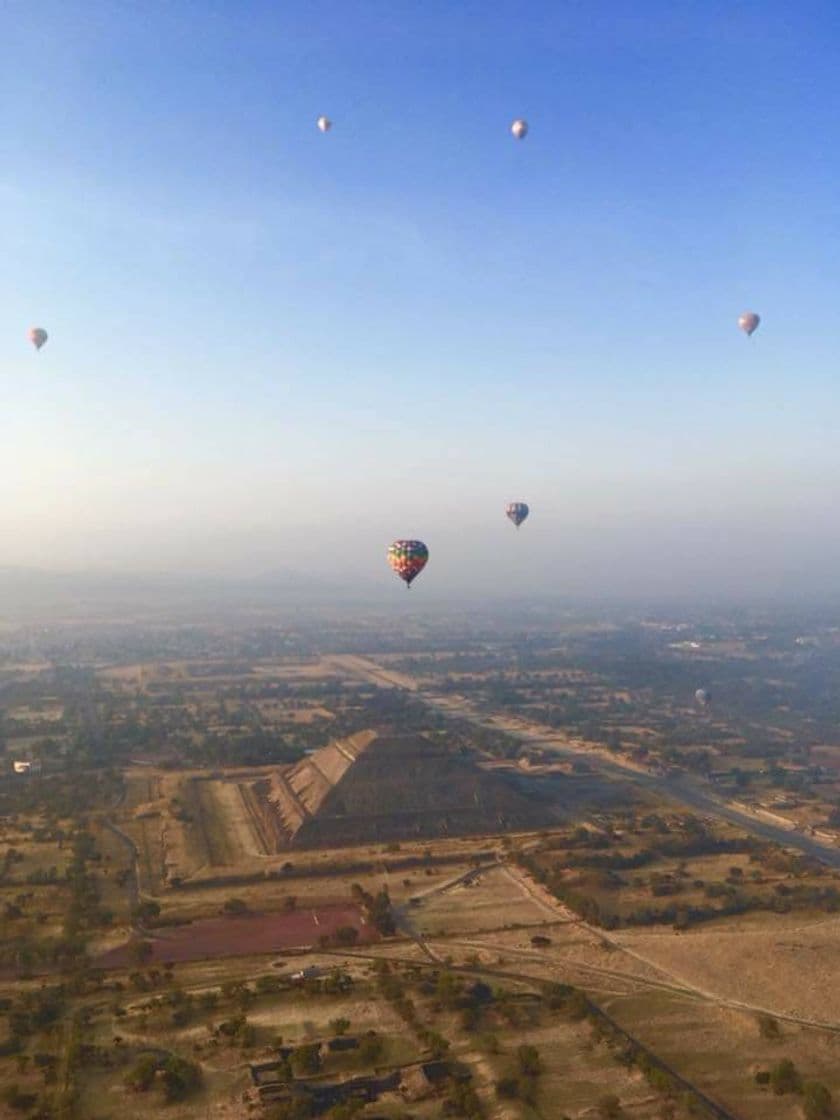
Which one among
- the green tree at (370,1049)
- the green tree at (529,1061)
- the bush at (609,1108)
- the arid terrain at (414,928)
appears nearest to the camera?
the bush at (609,1108)

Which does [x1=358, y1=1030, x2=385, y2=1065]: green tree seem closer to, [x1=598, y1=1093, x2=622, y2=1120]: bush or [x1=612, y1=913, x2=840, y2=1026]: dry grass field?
[x1=598, y1=1093, x2=622, y2=1120]: bush

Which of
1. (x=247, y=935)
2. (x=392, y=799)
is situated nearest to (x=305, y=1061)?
(x=247, y=935)

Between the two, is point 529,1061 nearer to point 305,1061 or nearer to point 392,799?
point 305,1061

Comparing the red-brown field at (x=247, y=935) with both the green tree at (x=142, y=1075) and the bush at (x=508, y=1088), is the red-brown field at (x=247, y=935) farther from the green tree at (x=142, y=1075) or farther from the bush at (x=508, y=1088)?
the bush at (x=508, y=1088)

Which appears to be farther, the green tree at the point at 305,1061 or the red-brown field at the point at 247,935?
the red-brown field at the point at 247,935

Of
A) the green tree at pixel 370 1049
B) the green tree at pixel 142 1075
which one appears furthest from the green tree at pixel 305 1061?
the green tree at pixel 142 1075

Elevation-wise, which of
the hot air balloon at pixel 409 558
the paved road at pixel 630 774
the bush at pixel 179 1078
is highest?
the hot air balloon at pixel 409 558

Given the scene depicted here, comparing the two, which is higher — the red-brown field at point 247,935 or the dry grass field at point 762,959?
the dry grass field at point 762,959
